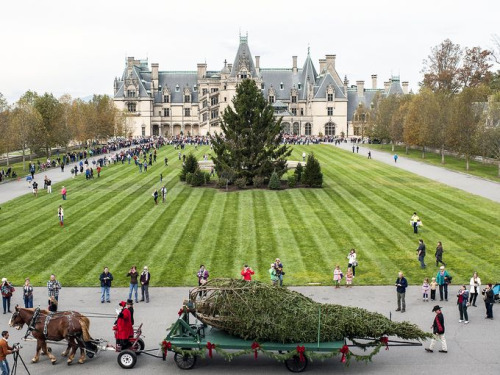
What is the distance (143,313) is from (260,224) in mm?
18259

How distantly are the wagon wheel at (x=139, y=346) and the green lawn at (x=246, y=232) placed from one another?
8.82 meters

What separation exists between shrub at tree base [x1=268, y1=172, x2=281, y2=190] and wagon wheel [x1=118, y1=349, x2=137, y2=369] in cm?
3770

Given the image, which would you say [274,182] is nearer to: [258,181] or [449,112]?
[258,181]

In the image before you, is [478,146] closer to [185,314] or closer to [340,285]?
[340,285]

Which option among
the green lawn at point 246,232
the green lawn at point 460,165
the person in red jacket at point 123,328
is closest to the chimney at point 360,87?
the green lawn at point 460,165

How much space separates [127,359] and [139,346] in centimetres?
90

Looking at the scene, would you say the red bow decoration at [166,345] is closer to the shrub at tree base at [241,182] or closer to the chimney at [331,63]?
the shrub at tree base at [241,182]

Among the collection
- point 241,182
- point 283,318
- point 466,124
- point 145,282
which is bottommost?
point 145,282

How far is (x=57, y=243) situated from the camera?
120 feet

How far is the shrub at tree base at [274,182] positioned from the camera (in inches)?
2197

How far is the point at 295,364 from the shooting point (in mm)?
18594

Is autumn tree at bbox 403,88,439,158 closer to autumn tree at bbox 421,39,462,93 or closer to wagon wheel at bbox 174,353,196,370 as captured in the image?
autumn tree at bbox 421,39,462,93

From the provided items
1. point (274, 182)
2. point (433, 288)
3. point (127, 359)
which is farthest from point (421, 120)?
point (127, 359)

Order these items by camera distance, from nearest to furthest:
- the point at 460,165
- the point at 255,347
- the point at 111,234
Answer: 1. the point at 255,347
2. the point at 111,234
3. the point at 460,165
